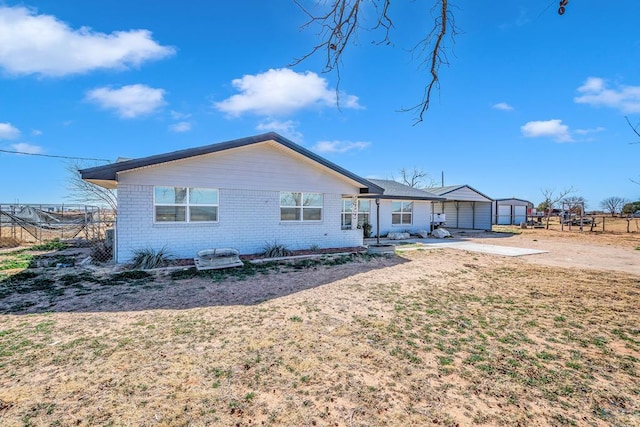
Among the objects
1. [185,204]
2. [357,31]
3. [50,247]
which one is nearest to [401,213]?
[185,204]

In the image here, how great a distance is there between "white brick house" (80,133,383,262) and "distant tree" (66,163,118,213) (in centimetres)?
1575

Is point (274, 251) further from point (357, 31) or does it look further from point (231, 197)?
point (357, 31)

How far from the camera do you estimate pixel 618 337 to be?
4441 mm

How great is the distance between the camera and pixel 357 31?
11.1ft

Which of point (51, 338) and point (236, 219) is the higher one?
point (236, 219)

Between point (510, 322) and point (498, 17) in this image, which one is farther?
point (510, 322)

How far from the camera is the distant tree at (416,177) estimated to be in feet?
159

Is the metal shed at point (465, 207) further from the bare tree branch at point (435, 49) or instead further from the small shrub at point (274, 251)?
the bare tree branch at point (435, 49)

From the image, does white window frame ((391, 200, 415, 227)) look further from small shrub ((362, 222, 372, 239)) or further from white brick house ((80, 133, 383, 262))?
white brick house ((80, 133, 383, 262))

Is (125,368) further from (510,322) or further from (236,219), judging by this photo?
(236,219)

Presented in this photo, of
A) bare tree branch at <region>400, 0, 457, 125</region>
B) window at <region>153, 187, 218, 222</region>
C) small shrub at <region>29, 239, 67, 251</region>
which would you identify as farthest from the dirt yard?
small shrub at <region>29, 239, 67, 251</region>

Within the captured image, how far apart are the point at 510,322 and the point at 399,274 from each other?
362 centimetres

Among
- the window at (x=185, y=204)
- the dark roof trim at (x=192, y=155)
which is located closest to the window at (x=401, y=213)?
the dark roof trim at (x=192, y=155)

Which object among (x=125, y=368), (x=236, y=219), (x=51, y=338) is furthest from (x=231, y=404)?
(x=236, y=219)
